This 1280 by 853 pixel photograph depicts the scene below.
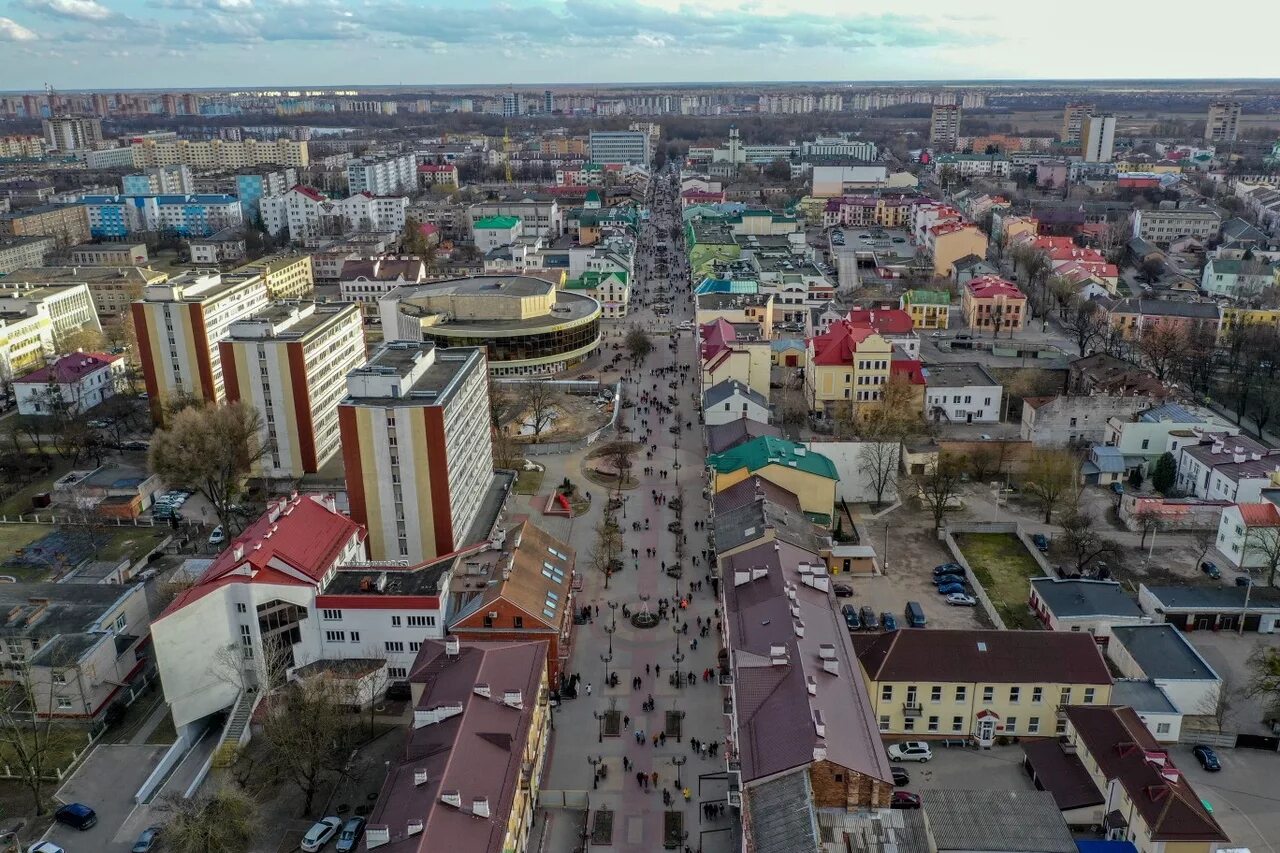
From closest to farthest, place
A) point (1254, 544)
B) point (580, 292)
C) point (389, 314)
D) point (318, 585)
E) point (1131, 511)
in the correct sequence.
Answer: point (318, 585)
point (1254, 544)
point (1131, 511)
point (389, 314)
point (580, 292)

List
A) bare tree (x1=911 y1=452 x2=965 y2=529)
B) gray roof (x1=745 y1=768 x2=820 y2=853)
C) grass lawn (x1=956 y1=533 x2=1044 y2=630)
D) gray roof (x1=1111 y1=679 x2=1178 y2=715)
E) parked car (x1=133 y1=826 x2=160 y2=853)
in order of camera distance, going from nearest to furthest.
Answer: gray roof (x1=745 y1=768 x2=820 y2=853) → parked car (x1=133 y1=826 x2=160 y2=853) → gray roof (x1=1111 y1=679 x2=1178 y2=715) → grass lawn (x1=956 y1=533 x2=1044 y2=630) → bare tree (x1=911 y1=452 x2=965 y2=529)

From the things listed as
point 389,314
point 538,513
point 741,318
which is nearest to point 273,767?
point 538,513

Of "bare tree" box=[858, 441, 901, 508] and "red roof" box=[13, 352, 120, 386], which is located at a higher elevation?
"red roof" box=[13, 352, 120, 386]

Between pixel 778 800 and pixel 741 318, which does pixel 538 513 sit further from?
pixel 741 318

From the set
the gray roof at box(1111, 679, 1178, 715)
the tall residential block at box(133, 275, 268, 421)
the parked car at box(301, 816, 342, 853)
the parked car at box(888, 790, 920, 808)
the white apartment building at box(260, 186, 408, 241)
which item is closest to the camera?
the parked car at box(301, 816, 342, 853)

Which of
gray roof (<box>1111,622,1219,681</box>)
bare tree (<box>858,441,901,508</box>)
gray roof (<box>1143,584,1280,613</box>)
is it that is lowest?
gray roof (<box>1143,584,1280,613</box>)

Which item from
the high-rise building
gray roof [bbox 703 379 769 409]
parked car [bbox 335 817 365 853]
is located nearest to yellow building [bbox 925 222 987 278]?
gray roof [bbox 703 379 769 409]

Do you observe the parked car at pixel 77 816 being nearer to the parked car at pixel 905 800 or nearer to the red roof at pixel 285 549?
the red roof at pixel 285 549

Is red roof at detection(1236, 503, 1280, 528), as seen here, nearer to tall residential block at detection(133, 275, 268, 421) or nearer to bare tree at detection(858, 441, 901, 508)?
bare tree at detection(858, 441, 901, 508)

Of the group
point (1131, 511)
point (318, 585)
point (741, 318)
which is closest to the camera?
point (318, 585)
